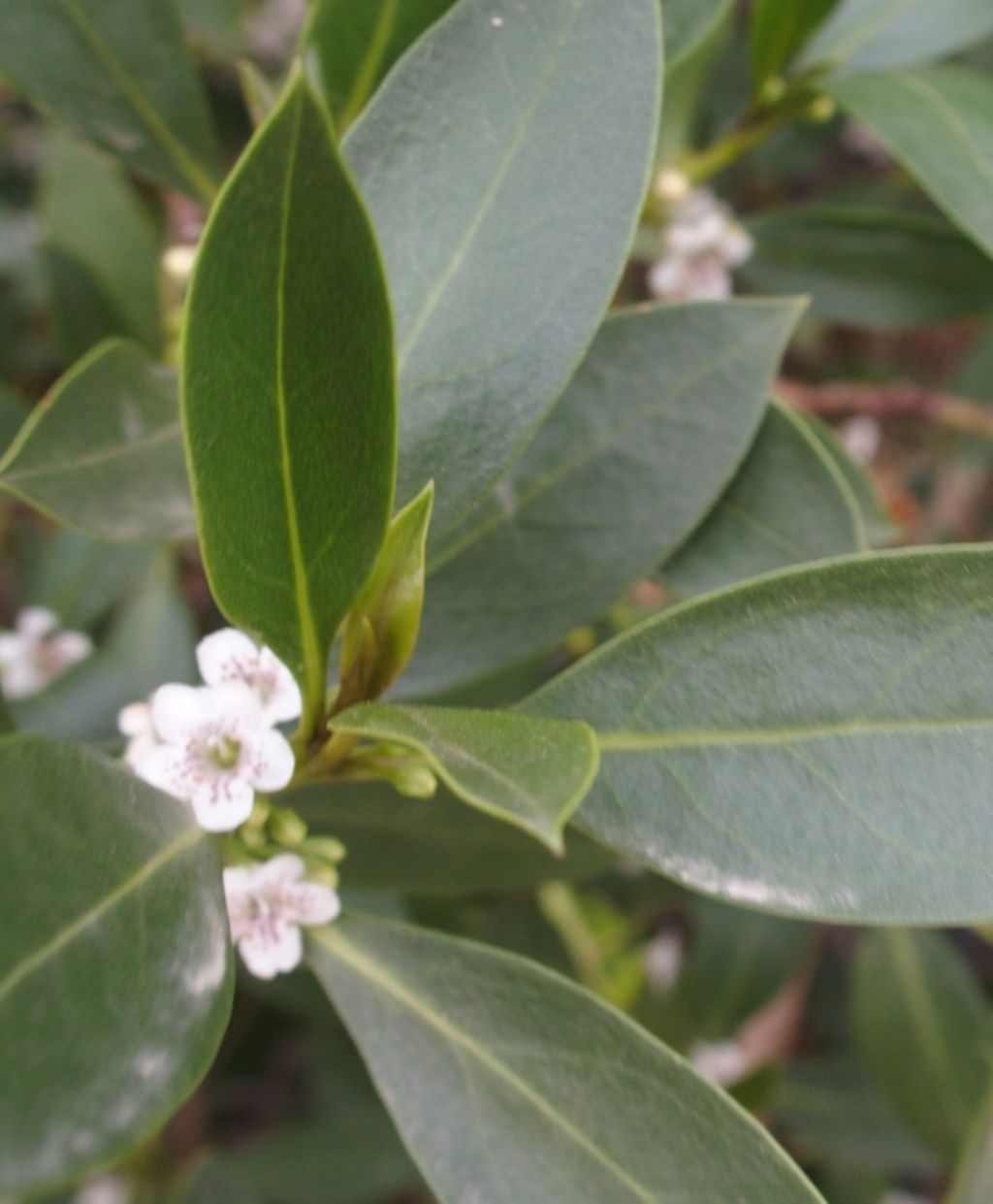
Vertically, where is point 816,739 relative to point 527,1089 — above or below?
above

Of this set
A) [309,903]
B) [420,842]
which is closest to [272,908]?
[309,903]

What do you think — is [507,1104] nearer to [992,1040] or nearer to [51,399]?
[51,399]

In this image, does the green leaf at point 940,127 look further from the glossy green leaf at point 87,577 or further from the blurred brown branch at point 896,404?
the glossy green leaf at point 87,577

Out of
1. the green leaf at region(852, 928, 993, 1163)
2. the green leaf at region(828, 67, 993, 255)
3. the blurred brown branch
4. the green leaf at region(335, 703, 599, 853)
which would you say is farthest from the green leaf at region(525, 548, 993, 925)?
the green leaf at region(852, 928, 993, 1163)

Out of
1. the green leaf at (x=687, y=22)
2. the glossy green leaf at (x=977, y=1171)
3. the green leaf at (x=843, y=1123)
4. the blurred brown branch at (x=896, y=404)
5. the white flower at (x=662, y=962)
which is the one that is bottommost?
the green leaf at (x=843, y=1123)

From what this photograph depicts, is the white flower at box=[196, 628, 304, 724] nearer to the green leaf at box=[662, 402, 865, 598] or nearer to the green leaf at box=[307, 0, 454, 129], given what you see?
the green leaf at box=[662, 402, 865, 598]

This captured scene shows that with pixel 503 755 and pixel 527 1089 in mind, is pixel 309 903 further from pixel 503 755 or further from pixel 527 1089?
pixel 503 755

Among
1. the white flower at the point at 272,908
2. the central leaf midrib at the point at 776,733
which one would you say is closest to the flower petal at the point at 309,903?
the white flower at the point at 272,908
